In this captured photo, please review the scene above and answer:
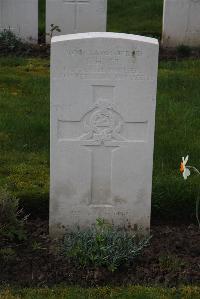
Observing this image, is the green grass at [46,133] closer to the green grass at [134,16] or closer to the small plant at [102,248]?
the small plant at [102,248]

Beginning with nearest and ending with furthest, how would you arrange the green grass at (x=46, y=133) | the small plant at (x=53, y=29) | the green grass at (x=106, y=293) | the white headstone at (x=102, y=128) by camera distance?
1. the green grass at (x=106, y=293)
2. the white headstone at (x=102, y=128)
3. the green grass at (x=46, y=133)
4. the small plant at (x=53, y=29)

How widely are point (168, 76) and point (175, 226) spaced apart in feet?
12.8

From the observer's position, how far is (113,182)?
181 inches


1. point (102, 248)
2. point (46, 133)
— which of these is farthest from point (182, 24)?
point (102, 248)

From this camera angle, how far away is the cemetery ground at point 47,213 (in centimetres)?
417

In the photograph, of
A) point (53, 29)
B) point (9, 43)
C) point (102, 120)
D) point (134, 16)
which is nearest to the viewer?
point (102, 120)

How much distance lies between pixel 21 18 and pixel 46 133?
5.04 metres

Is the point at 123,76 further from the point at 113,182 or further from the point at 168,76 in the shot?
the point at 168,76

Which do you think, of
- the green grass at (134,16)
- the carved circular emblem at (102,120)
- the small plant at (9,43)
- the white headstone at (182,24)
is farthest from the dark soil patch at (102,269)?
the green grass at (134,16)

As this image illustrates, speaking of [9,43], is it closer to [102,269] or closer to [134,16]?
[134,16]

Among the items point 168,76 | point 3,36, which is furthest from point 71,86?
point 3,36

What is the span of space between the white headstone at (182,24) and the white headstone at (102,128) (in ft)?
23.1

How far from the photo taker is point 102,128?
4496mm

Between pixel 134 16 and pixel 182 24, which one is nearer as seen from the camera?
pixel 182 24
